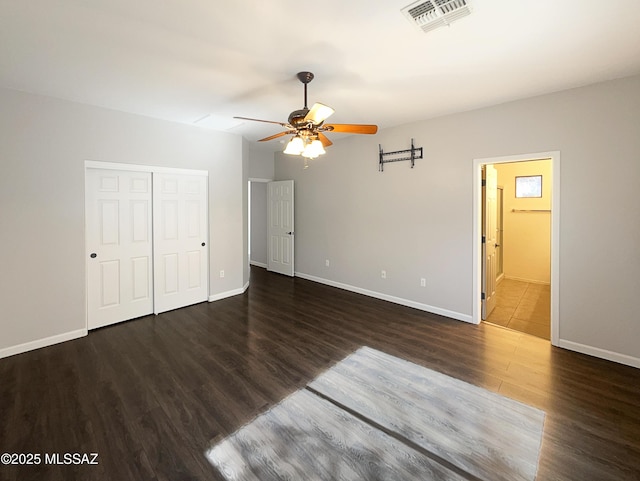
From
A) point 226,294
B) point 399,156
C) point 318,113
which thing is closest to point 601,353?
point 399,156

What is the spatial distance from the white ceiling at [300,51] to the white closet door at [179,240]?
119cm

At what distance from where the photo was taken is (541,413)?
83.5 inches

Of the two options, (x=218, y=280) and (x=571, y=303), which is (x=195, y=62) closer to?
(x=218, y=280)

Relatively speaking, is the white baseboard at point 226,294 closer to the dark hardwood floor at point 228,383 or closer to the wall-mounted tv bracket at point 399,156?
the dark hardwood floor at point 228,383

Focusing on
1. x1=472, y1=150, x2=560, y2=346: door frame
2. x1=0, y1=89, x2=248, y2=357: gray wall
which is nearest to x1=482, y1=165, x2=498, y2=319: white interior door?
x1=472, y1=150, x2=560, y2=346: door frame

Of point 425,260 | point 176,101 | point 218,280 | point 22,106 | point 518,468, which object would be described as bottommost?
point 518,468

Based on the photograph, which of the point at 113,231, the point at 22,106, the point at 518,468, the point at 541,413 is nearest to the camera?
the point at 518,468

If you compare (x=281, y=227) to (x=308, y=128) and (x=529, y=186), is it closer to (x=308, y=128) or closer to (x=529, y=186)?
(x=308, y=128)

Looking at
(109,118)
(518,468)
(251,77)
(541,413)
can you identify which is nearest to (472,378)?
(541,413)

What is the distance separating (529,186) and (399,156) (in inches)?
134

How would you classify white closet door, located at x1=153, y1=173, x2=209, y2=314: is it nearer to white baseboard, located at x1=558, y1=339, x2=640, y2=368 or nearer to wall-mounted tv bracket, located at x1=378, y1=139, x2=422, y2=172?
wall-mounted tv bracket, located at x1=378, y1=139, x2=422, y2=172

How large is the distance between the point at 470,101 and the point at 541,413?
3.17 m

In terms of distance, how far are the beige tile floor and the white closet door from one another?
4.33m

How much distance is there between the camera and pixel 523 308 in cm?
439
